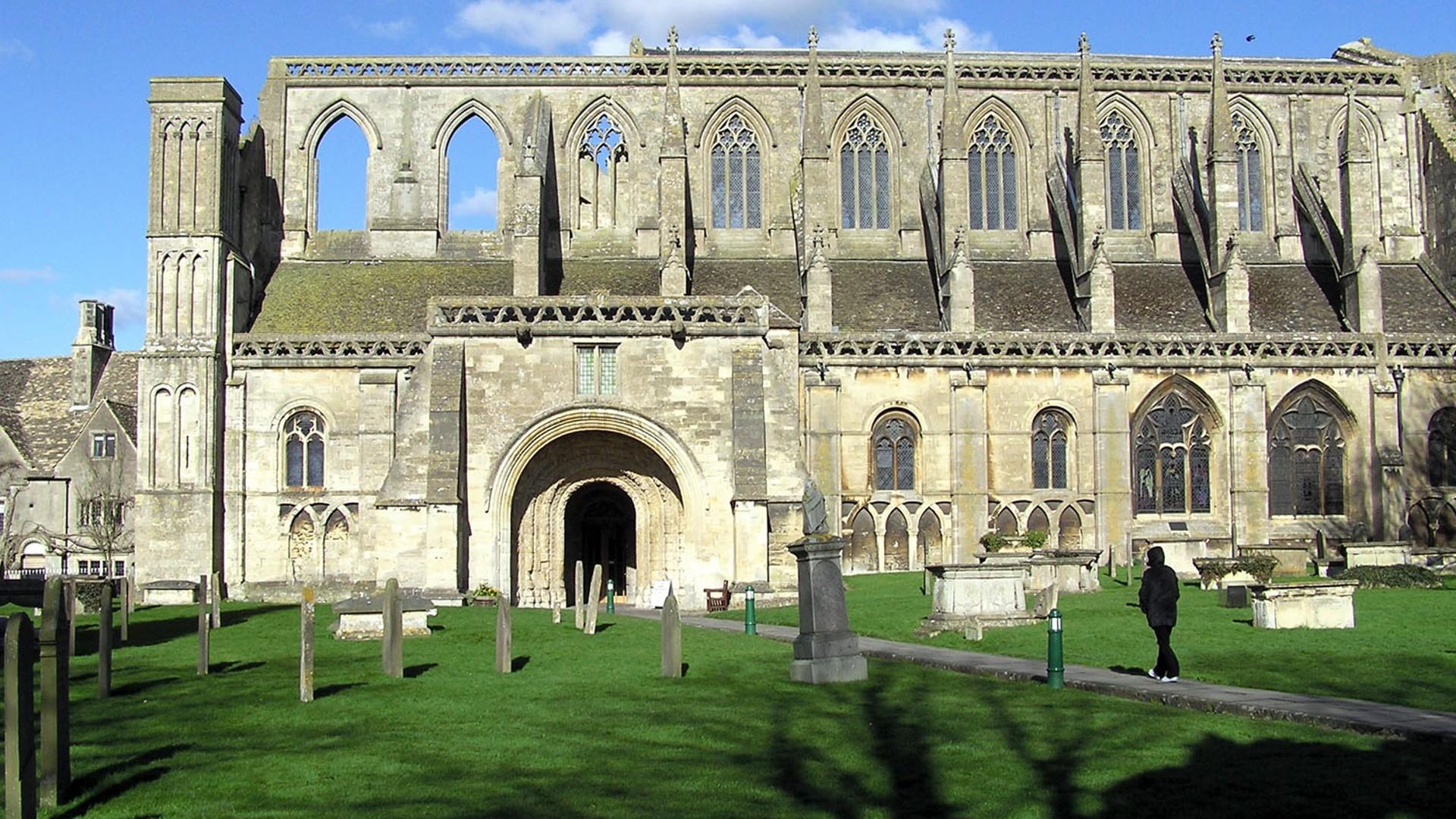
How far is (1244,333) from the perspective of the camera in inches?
1660

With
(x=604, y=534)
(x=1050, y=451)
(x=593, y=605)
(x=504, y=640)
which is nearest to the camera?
(x=504, y=640)

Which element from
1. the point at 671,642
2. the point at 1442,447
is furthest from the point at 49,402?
the point at 1442,447

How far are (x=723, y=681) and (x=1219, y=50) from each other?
37071 mm

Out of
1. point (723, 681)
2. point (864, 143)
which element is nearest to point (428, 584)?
point (723, 681)

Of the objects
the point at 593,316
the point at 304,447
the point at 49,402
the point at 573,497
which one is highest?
the point at 49,402

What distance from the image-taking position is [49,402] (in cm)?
6322

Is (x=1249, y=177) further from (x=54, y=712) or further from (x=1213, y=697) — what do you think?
(x=54, y=712)

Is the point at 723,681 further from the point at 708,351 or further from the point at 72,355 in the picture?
the point at 72,355

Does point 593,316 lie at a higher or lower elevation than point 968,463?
higher

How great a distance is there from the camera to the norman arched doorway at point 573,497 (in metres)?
34.8

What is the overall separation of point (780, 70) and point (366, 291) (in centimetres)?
1559

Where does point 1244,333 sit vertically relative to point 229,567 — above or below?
above

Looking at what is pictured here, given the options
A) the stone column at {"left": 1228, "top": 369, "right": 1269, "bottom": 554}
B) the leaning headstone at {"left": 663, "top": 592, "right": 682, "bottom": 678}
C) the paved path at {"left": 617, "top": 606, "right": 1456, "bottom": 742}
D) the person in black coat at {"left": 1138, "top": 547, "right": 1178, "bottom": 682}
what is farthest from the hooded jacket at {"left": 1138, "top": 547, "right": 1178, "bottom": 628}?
the stone column at {"left": 1228, "top": 369, "right": 1269, "bottom": 554}

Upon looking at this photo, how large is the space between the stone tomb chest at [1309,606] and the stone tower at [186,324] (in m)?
27.8
